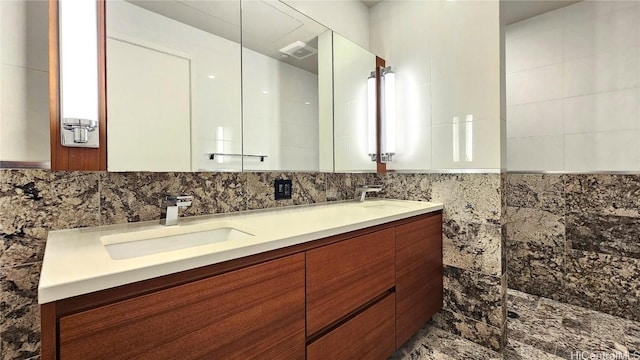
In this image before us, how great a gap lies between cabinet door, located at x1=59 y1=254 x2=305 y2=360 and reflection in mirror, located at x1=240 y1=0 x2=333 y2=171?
68cm

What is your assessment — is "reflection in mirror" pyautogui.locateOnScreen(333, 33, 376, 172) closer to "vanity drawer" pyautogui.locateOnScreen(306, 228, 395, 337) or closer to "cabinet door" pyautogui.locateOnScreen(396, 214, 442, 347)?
"cabinet door" pyautogui.locateOnScreen(396, 214, 442, 347)

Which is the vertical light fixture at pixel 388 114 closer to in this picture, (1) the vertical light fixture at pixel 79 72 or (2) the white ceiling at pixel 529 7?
(2) the white ceiling at pixel 529 7

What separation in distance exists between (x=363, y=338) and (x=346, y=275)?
0.33 m

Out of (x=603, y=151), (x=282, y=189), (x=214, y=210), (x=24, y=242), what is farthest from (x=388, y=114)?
(x=24, y=242)

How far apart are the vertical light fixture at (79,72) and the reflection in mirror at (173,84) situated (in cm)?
5

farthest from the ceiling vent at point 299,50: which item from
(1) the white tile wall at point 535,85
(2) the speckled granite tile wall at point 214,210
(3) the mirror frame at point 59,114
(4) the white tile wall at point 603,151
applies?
(4) the white tile wall at point 603,151

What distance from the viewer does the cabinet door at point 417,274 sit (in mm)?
1399

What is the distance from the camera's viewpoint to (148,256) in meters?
0.66

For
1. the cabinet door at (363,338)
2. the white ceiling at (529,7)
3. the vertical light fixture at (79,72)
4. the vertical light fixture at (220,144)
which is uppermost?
the white ceiling at (529,7)

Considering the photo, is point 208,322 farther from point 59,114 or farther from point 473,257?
point 473,257

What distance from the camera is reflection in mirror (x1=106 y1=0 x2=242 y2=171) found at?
38.8 inches

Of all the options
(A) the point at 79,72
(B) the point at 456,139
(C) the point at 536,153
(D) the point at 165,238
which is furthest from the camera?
(C) the point at 536,153

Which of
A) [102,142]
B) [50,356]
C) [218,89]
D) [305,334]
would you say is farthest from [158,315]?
[218,89]

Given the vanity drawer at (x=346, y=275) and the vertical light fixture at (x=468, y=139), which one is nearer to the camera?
the vanity drawer at (x=346, y=275)
